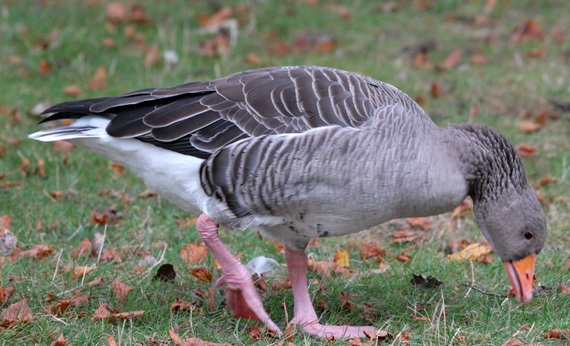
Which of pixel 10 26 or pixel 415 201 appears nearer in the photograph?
pixel 415 201

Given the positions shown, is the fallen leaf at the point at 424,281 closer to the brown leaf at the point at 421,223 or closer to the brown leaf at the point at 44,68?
the brown leaf at the point at 421,223

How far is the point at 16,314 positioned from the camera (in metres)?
4.83

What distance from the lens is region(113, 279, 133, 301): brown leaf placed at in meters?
5.31

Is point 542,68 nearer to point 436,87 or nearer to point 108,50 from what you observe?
point 436,87

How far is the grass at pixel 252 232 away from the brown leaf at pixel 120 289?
48 millimetres

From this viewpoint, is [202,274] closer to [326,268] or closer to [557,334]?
[326,268]

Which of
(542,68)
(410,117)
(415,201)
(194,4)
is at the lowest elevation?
(542,68)

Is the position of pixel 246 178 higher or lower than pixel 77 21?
higher

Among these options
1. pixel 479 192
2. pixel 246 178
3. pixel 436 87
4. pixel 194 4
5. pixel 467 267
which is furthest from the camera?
pixel 194 4

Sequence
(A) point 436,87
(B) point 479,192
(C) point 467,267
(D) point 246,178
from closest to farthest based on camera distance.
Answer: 1. (D) point 246,178
2. (B) point 479,192
3. (C) point 467,267
4. (A) point 436,87

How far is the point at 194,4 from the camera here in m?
12.3

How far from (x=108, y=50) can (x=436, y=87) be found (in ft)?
13.7

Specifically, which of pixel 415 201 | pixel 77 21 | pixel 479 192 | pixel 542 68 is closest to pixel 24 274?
pixel 415 201

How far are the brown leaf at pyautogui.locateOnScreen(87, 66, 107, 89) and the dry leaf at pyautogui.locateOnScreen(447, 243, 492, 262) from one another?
5092 mm
